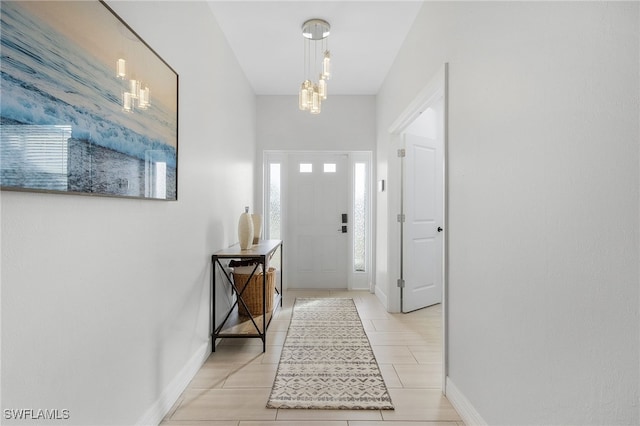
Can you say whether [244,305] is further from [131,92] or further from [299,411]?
[131,92]

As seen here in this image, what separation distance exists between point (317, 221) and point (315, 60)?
7.05ft

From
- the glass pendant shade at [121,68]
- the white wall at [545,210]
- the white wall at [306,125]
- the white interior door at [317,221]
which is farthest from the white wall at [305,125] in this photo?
the glass pendant shade at [121,68]

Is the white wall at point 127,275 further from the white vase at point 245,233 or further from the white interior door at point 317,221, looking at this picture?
the white interior door at point 317,221

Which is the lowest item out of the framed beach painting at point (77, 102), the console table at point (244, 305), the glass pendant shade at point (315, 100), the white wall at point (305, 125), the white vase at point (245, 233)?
the console table at point (244, 305)

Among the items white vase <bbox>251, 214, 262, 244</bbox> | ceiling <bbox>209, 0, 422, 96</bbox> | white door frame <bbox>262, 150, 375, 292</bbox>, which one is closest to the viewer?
ceiling <bbox>209, 0, 422, 96</bbox>

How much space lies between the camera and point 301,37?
297 cm

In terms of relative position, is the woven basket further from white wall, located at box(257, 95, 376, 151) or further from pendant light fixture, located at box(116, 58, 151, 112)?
white wall, located at box(257, 95, 376, 151)

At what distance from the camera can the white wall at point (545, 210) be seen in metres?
0.89

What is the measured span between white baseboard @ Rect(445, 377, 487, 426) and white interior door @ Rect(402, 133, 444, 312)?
5.49 feet

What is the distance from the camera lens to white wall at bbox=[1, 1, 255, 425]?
39.0 inches

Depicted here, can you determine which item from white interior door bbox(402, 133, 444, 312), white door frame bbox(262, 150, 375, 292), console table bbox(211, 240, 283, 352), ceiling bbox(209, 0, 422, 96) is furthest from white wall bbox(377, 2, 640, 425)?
white door frame bbox(262, 150, 375, 292)

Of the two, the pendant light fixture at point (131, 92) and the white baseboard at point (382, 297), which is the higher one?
the pendant light fixture at point (131, 92)

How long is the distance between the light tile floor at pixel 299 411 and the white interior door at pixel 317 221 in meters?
1.54

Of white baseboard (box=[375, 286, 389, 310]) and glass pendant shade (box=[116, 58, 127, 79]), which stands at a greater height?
glass pendant shade (box=[116, 58, 127, 79])
